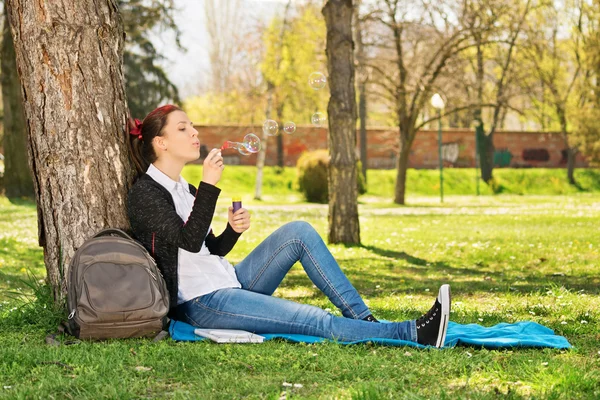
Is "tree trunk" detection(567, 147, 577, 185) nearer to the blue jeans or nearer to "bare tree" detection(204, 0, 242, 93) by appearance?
"bare tree" detection(204, 0, 242, 93)

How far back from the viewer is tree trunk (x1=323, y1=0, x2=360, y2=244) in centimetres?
1141

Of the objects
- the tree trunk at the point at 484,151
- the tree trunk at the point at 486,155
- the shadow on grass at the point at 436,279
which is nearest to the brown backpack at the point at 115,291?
the shadow on grass at the point at 436,279

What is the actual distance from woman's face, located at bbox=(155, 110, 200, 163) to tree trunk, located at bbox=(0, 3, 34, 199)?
18.3m

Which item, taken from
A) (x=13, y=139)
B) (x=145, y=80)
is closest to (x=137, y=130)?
(x=13, y=139)

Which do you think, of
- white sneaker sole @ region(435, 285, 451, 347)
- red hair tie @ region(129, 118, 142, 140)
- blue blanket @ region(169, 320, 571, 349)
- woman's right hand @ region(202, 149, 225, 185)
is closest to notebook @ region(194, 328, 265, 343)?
blue blanket @ region(169, 320, 571, 349)

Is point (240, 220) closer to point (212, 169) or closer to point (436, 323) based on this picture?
point (212, 169)

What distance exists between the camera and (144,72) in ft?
100

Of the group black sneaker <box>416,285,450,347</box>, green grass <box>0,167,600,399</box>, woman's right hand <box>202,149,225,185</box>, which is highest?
woman's right hand <box>202,149,225,185</box>

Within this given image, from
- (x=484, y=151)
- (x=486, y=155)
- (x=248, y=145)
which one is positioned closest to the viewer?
(x=248, y=145)

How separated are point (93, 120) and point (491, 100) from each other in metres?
34.7

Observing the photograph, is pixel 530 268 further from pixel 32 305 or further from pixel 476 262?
pixel 32 305

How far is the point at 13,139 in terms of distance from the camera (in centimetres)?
2211

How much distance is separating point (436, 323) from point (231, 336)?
1.09 metres

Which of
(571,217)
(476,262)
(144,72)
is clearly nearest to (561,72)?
(144,72)
